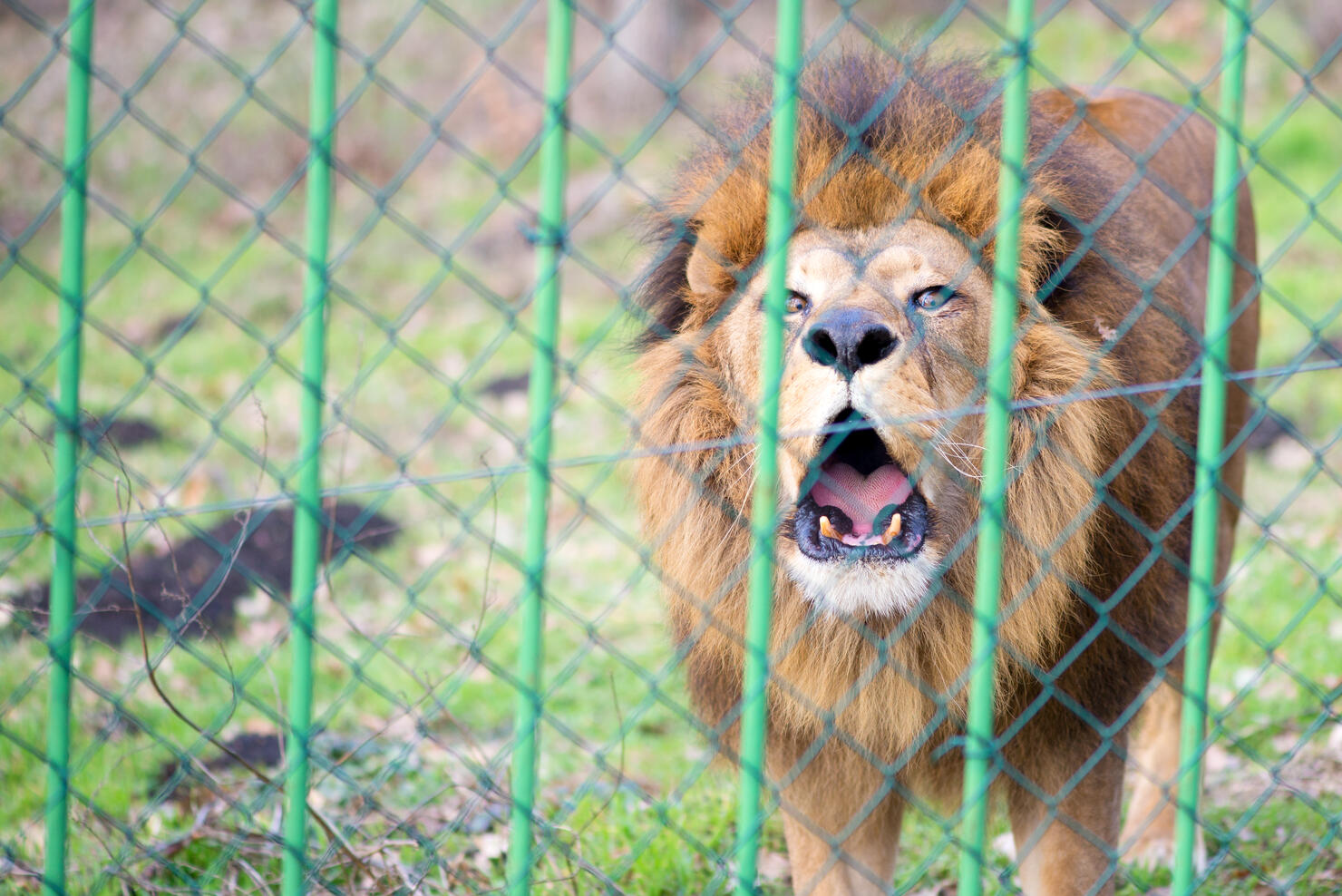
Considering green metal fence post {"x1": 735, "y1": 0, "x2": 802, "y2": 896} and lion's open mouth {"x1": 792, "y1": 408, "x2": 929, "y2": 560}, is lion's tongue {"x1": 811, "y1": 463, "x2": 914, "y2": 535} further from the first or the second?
green metal fence post {"x1": 735, "y1": 0, "x2": 802, "y2": 896}

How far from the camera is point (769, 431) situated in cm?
198

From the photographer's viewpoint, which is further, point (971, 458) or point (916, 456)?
point (971, 458)

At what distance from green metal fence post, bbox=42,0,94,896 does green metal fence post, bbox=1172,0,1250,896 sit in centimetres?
186

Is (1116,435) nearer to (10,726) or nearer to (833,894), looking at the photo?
(833,894)

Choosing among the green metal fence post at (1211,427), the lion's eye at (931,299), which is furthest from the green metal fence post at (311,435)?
the green metal fence post at (1211,427)

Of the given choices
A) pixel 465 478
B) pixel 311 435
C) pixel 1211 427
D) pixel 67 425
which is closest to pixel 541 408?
pixel 311 435

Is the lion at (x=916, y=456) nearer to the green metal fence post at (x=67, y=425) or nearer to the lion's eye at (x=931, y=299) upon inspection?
the lion's eye at (x=931, y=299)

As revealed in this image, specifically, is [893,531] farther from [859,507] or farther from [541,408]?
[541,408]

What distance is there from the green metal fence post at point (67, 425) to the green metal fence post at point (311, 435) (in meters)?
0.32

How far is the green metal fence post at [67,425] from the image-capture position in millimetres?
1821

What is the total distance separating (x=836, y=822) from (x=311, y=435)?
1668 mm

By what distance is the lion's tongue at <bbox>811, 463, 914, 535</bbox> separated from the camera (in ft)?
8.46

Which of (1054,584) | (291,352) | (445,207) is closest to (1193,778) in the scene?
(1054,584)

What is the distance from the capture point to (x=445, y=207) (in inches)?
450
